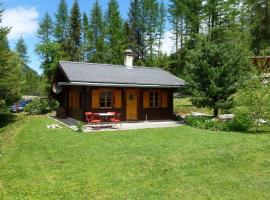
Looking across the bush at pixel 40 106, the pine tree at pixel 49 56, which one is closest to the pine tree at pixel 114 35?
the pine tree at pixel 49 56

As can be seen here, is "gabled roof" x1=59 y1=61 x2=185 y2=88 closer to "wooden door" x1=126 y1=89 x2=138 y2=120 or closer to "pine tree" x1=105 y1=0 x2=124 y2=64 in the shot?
"wooden door" x1=126 y1=89 x2=138 y2=120

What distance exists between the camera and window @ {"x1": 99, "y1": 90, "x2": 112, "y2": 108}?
690 inches

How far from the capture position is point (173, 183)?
693cm

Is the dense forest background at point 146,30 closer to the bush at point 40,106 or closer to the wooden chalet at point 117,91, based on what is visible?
the bush at point 40,106

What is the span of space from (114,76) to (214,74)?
19.5ft

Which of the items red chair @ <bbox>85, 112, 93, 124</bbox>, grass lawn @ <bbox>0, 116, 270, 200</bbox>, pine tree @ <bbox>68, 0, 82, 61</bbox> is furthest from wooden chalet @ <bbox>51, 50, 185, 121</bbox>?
pine tree @ <bbox>68, 0, 82, 61</bbox>

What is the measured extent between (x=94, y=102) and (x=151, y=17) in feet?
109

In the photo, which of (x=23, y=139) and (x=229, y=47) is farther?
(x=229, y=47)

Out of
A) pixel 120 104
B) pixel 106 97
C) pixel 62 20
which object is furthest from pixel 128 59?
pixel 62 20

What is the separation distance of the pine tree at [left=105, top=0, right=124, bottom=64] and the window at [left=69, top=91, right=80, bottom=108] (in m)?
24.4

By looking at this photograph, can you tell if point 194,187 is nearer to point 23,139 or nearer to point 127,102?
point 23,139

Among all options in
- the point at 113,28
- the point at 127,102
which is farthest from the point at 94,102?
the point at 113,28

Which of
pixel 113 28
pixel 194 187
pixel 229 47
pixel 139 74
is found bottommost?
pixel 194 187

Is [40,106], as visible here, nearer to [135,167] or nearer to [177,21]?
[135,167]
